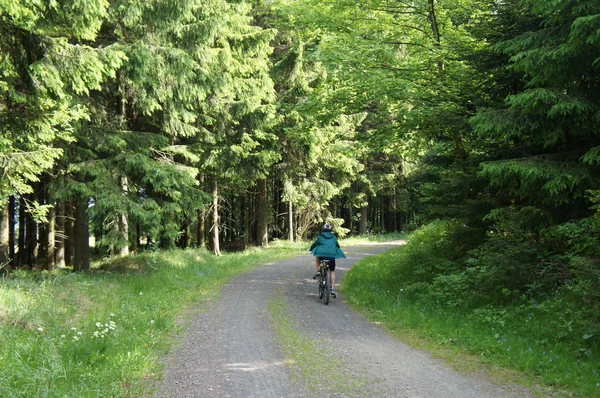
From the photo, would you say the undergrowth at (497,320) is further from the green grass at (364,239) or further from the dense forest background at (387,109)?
the green grass at (364,239)

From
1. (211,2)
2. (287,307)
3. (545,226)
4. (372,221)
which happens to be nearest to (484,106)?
(545,226)

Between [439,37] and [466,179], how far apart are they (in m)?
4.06

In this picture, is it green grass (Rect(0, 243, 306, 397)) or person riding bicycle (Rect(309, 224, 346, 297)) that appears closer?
green grass (Rect(0, 243, 306, 397))

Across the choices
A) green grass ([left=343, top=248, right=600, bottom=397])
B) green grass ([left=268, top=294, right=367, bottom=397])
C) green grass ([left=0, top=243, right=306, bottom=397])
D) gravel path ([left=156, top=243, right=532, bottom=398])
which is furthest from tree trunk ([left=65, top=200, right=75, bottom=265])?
green grass ([left=343, top=248, right=600, bottom=397])

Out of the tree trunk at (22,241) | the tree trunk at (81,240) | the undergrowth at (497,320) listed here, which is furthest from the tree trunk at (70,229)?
the undergrowth at (497,320)

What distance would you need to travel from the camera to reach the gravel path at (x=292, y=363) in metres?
4.92

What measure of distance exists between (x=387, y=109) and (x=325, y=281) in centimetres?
521

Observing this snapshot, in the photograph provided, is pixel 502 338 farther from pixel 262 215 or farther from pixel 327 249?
pixel 262 215

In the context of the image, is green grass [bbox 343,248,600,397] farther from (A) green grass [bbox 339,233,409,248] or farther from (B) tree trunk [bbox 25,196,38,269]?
(B) tree trunk [bbox 25,196,38,269]

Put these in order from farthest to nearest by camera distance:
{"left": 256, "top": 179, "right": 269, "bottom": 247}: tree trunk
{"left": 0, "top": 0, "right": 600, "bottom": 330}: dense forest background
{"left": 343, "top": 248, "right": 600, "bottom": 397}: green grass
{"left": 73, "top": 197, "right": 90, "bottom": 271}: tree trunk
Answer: {"left": 256, "top": 179, "right": 269, "bottom": 247}: tree trunk < {"left": 73, "top": 197, "right": 90, "bottom": 271}: tree trunk < {"left": 0, "top": 0, "right": 600, "bottom": 330}: dense forest background < {"left": 343, "top": 248, "right": 600, "bottom": 397}: green grass

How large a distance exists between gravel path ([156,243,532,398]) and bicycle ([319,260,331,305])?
1.10ft

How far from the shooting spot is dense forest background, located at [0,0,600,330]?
276 inches

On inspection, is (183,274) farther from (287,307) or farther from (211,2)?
(211,2)

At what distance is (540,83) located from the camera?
7828 millimetres
